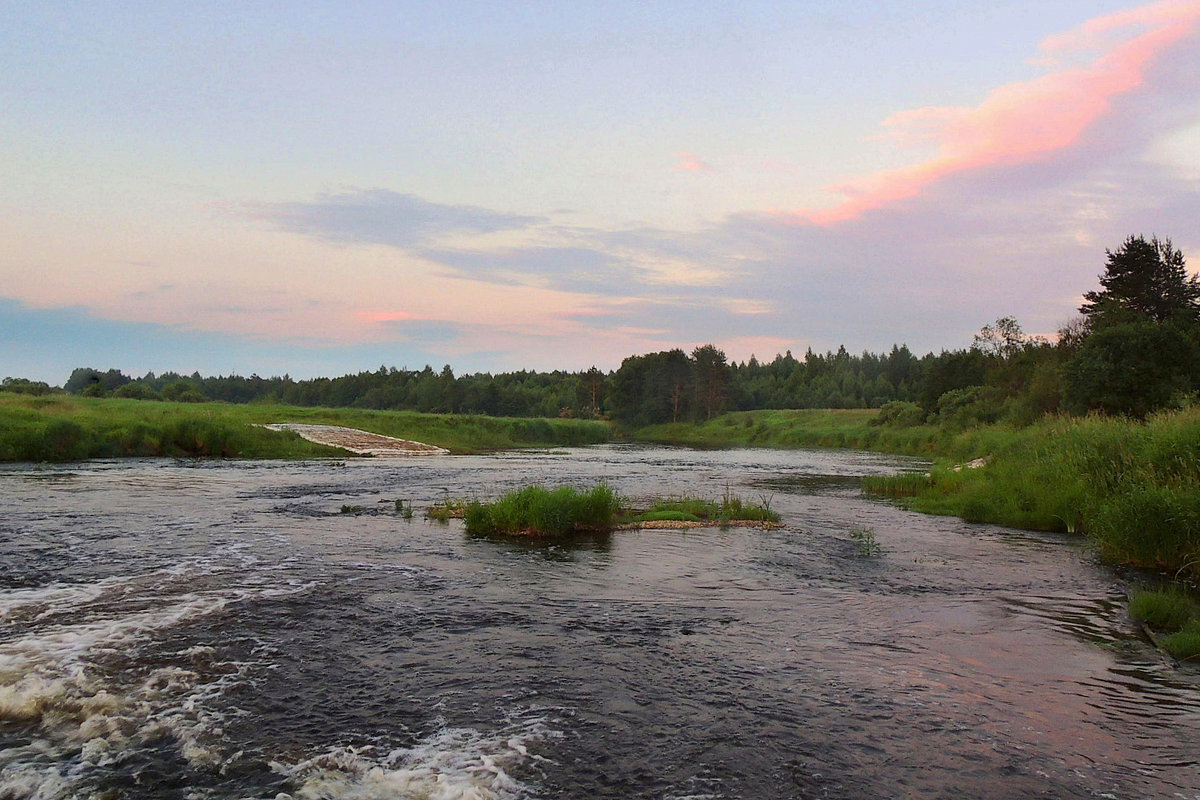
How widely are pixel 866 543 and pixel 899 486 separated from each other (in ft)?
44.6

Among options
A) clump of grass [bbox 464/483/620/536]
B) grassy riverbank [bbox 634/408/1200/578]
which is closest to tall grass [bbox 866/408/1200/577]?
grassy riverbank [bbox 634/408/1200/578]

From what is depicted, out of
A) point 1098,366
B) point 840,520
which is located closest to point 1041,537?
point 840,520

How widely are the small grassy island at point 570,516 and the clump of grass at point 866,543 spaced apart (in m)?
2.49

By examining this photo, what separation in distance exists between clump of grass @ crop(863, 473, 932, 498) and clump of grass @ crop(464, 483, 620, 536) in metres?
15.0

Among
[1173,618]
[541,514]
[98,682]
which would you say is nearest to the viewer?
[98,682]

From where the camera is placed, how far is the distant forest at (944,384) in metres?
42.3

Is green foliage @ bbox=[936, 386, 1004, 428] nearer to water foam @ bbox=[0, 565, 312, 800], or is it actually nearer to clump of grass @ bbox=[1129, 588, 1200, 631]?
clump of grass @ bbox=[1129, 588, 1200, 631]

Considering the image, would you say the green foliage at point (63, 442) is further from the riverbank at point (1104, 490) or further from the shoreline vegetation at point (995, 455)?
the riverbank at point (1104, 490)

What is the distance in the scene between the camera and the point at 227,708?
764cm

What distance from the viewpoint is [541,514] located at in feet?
62.2

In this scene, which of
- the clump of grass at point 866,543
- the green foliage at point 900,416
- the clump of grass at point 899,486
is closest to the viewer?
the clump of grass at point 866,543

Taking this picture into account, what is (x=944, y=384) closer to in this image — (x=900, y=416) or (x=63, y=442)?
(x=900, y=416)

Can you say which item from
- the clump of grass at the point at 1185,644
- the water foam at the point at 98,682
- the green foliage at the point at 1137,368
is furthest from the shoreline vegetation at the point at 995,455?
the water foam at the point at 98,682

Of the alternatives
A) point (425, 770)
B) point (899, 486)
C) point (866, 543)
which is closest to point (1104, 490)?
point (866, 543)
